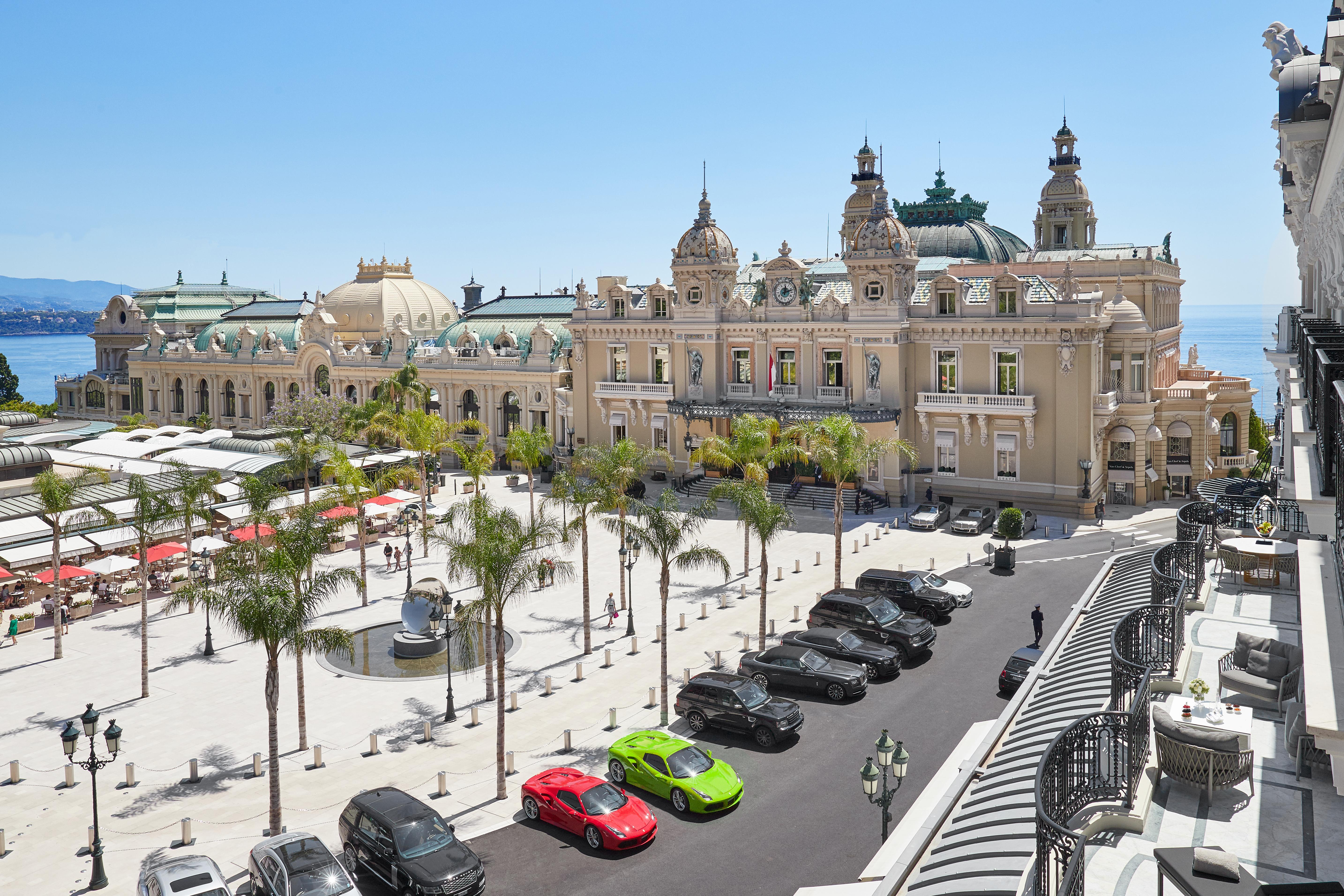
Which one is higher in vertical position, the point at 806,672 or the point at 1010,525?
the point at 1010,525

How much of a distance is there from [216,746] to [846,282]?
46139 millimetres

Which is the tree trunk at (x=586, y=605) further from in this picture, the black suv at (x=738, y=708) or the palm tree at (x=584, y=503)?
the black suv at (x=738, y=708)

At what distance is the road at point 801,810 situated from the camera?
69.4 feet

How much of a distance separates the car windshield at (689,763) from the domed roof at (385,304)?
70.0 metres

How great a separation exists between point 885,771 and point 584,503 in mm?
18781

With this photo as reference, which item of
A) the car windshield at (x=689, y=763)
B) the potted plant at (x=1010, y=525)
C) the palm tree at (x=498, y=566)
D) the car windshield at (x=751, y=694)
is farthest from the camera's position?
the potted plant at (x=1010, y=525)

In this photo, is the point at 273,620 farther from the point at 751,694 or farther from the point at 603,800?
the point at 751,694

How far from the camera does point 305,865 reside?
2003 cm

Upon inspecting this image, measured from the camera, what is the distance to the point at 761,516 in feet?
116

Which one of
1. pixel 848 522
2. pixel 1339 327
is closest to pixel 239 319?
pixel 848 522

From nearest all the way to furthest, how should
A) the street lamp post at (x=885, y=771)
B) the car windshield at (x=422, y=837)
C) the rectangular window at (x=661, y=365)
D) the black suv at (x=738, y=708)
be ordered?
the street lamp post at (x=885, y=771), the car windshield at (x=422, y=837), the black suv at (x=738, y=708), the rectangular window at (x=661, y=365)

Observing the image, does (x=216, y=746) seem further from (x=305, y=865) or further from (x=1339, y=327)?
(x=1339, y=327)

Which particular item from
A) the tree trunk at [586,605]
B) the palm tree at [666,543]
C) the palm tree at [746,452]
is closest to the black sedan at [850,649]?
the palm tree at [666,543]

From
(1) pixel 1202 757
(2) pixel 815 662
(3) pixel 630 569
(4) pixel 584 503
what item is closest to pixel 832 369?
(4) pixel 584 503
